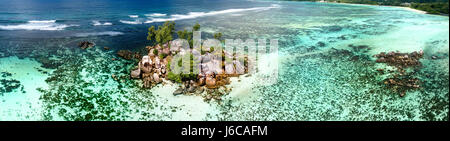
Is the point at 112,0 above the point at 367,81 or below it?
above

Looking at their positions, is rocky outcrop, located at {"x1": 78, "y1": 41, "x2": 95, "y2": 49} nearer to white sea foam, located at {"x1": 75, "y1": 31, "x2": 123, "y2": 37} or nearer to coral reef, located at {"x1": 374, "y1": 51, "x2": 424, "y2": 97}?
white sea foam, located at {"x1": 75, "y1": 31, "x2": 123, "y2": 37}

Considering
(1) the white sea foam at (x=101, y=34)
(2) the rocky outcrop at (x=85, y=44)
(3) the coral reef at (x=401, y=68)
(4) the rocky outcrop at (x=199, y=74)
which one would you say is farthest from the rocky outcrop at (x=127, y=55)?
(3) the coral reef at (x=401, y=68)

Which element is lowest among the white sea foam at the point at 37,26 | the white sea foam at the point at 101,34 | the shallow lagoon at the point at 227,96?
the shallow lagoon at the point at 227,96

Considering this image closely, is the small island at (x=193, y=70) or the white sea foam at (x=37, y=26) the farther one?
the white sea foam at (x=37, y=26)

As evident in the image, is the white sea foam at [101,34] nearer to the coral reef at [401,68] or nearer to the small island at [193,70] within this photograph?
the small island at [193,70]

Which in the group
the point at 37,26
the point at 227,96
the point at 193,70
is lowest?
the point at 227,96

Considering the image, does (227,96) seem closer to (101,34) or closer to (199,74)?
(199,74)

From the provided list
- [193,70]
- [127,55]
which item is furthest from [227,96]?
[127,55]

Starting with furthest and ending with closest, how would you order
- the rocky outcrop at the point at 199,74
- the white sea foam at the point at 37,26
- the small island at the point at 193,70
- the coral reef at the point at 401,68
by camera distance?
the white sea foam at the point at 37,26
the coral reef at the point at 401,68
the small island at the point at 193,70
the rocky outcrop at the point at 199,74

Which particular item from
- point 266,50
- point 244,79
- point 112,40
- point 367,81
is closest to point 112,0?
point 112,40
